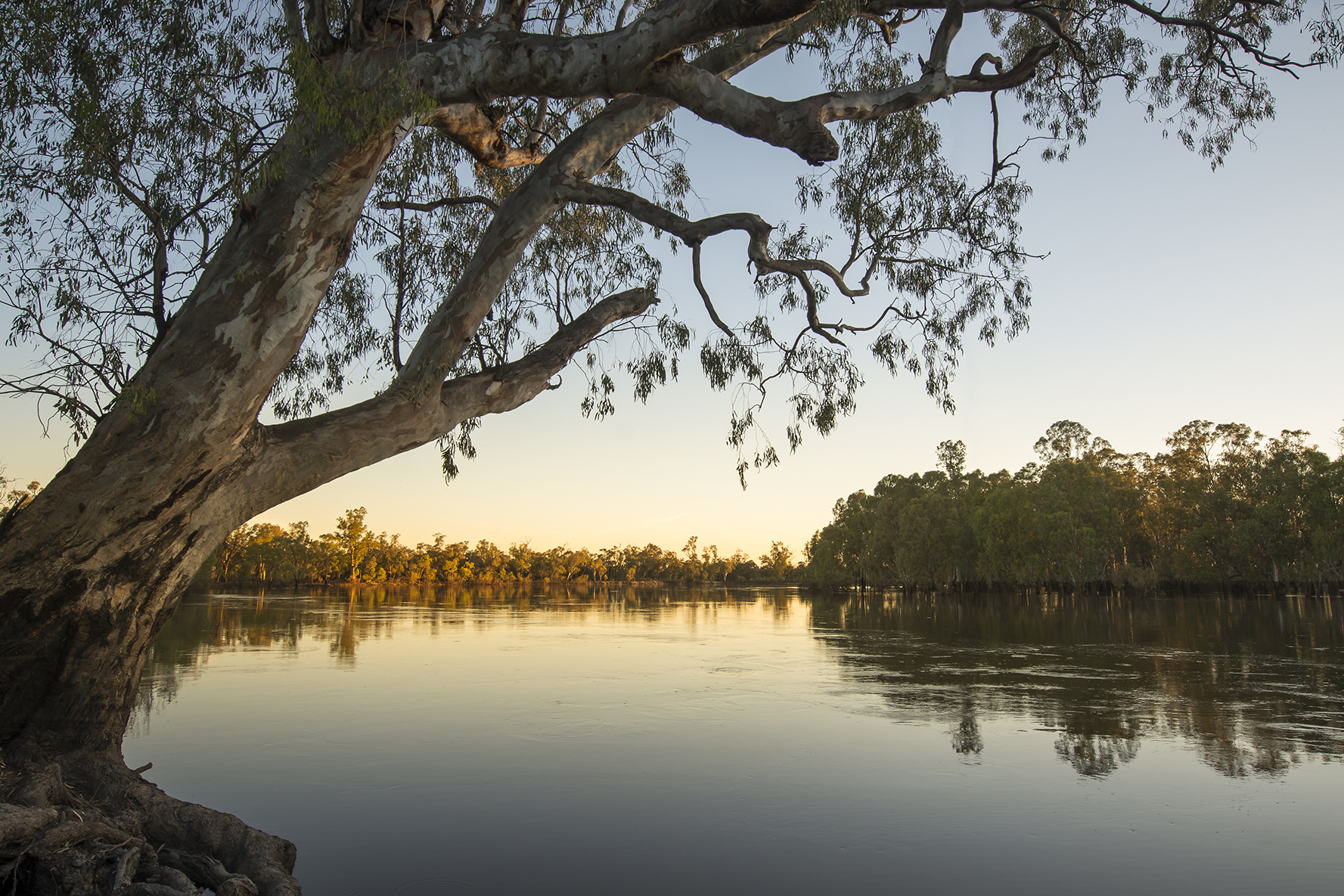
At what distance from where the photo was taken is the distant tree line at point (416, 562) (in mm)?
69812

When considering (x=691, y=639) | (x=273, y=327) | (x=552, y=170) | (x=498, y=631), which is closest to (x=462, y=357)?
(x=552, y=170)

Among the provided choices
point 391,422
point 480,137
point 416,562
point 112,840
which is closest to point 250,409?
point 391,422

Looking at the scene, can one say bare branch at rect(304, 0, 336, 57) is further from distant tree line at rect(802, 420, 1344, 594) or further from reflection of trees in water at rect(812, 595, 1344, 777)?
distant tree line at rect(802, 420, 1344, 594)

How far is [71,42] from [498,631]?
43.2 ft

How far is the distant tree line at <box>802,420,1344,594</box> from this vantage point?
35719 millimetres

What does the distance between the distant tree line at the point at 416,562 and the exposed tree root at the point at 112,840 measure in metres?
46.7

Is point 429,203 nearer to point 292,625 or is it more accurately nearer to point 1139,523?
point 292,625

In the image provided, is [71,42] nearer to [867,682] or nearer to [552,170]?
[552,170]

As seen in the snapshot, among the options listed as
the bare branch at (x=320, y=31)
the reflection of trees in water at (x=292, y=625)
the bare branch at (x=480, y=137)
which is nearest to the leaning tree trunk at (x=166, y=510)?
the bare branch at (x=320, y=31)

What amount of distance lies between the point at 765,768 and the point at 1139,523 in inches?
1777

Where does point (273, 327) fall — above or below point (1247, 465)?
below

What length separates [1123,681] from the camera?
370 inches

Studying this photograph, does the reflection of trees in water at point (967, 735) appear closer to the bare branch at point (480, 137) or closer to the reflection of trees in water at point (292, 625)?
the bare branch at point (480, 137)

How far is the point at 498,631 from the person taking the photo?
1688cm
